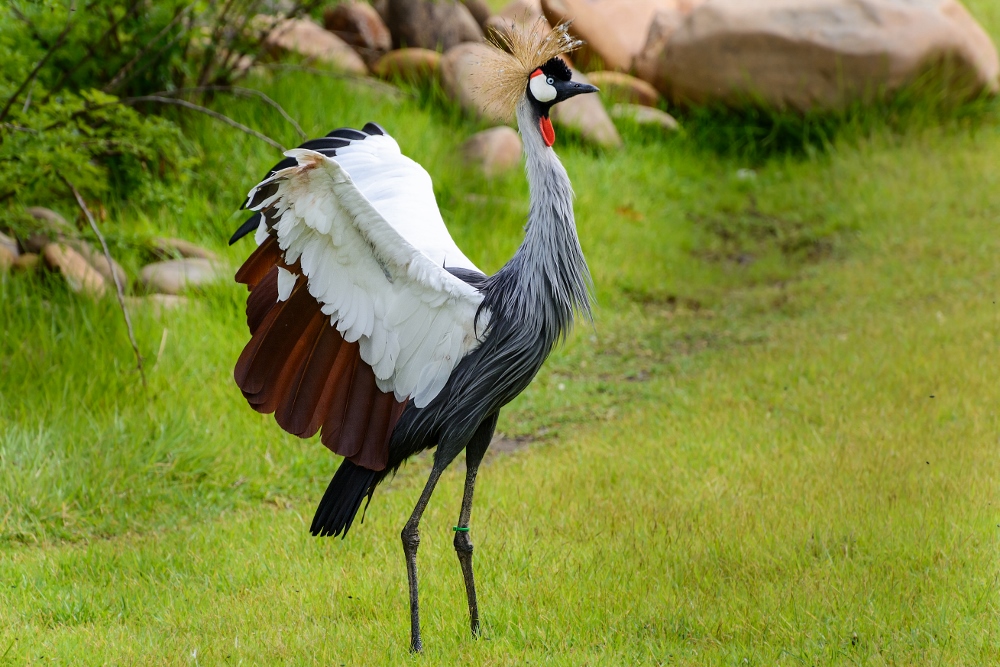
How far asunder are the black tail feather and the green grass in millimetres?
429

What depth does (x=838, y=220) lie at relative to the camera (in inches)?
341

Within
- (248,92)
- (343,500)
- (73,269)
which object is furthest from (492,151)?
(343,500)

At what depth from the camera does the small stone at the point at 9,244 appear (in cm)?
627

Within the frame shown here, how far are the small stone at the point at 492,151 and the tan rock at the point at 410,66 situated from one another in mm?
1065

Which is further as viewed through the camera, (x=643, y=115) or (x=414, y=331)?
(x=643, y=115)

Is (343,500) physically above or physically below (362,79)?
below

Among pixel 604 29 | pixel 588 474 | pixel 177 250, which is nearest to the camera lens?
pixel 588 474

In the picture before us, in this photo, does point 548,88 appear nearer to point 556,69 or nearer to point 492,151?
point 556,69

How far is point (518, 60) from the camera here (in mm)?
3682

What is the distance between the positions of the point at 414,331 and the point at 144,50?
12.9 feet

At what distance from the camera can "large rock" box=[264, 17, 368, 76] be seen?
901cm

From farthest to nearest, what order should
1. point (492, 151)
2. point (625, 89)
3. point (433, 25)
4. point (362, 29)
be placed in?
point (625, 89), point (362, 29), point (433, 25), point (492, 151)

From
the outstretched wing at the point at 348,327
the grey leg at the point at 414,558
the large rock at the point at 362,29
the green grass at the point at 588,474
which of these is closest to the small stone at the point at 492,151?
the green grass at the point at 588,474

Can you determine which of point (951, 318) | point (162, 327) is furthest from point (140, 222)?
point (951, 318)
